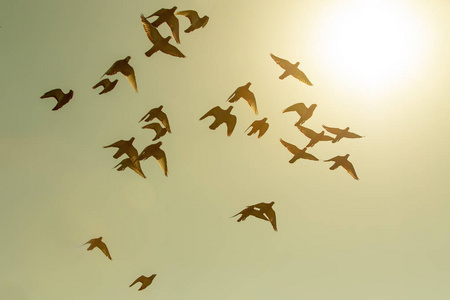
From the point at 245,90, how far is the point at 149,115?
273 cm

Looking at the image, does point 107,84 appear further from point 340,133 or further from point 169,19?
point 340,133

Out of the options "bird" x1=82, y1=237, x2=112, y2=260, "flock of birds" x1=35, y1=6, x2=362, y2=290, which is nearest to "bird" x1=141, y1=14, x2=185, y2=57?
"flock of birds" x1=35, y1=6, x2=362, y2=290

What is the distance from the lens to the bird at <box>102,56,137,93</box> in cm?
1634

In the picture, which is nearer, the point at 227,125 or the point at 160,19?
the point at 160,19

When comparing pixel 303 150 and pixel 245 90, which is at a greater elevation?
pixel 245 90

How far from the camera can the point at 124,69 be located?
54.4ft

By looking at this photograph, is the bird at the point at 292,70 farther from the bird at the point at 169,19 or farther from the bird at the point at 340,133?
the bird at the point at 169,19

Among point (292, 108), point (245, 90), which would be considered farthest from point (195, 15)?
point (292, 108)

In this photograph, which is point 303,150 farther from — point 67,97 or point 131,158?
point 67,97

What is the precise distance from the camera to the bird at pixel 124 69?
Result: 53.6ft

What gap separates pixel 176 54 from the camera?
1598 cm

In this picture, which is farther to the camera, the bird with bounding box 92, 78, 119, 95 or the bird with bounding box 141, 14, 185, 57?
the bird with bounding box 92, 78, 119, 95

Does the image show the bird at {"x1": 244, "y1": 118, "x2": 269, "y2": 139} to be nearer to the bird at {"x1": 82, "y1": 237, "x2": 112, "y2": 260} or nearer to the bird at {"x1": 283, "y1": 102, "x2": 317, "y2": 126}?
the bird at {"x1": 283, "y1": 102, "x2": 317, "y2": 126}

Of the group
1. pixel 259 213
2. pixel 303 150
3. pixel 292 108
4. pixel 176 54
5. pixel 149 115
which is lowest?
pixel 259 213
